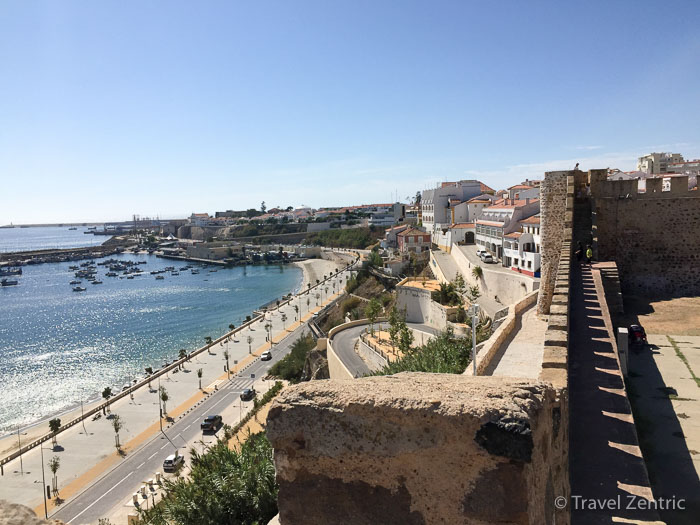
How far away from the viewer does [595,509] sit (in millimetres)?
4004

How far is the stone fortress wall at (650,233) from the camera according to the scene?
1423cm

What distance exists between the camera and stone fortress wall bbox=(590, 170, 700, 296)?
46.7ft

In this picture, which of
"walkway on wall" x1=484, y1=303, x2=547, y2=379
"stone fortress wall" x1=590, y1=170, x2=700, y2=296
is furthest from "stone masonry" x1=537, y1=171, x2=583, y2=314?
"walkway on wall" x1=484, y1=303, x2=547, y2=379

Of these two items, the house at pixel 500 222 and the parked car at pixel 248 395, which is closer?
the parked car at pixel 248 395

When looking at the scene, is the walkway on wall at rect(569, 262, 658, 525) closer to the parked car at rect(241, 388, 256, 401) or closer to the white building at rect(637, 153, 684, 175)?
the parked car at rect(241, 388, 256, 401)

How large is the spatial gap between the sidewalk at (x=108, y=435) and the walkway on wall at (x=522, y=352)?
18.6 meters

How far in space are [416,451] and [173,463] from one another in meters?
21.6

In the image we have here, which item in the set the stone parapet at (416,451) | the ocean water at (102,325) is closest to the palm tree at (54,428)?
the ocean water at (102,325)

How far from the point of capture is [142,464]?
22.8 metres

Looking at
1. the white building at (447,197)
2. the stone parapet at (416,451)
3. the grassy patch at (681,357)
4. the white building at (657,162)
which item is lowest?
the grassy patch at (681,357)

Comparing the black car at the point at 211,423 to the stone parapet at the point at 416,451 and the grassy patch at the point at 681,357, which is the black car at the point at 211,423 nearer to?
the grassy patch at the point at 681,357

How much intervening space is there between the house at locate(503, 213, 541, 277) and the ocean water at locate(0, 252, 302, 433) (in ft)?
90.8

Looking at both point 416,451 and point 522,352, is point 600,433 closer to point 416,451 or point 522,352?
point 416,451

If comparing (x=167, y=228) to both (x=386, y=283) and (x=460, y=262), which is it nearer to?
(x=386, y=283)
